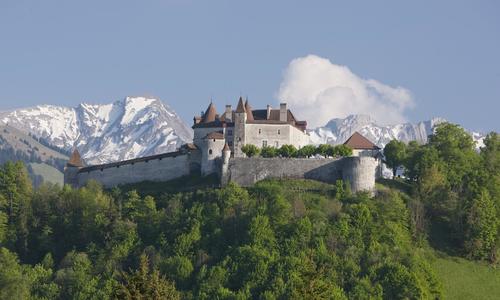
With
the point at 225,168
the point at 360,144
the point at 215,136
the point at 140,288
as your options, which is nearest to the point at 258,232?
the point at 225,168

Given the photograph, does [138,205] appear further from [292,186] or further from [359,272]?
[359,272]

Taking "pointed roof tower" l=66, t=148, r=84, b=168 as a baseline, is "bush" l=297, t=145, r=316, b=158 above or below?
above

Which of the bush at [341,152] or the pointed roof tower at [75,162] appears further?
the pointed roof tower at [75,162]

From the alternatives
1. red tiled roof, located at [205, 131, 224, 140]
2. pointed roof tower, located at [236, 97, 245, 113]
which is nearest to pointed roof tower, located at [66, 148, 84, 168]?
red tiled roof, located at [205, 131, 224, 140]

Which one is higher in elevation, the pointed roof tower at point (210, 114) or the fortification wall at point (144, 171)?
the pointed roof tower at point (210, 114)

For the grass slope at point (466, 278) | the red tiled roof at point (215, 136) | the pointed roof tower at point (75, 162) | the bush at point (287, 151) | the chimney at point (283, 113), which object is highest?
the chimney at point (283, 113)

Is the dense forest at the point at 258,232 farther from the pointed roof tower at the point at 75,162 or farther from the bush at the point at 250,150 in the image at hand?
the pointed roof tower at the point at 75,162

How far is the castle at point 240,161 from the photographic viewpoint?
116 m

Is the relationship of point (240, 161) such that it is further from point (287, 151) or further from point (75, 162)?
point (75, 162)

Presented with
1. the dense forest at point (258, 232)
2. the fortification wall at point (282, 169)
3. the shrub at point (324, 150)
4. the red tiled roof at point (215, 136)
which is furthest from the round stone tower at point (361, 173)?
the red tiled roof at point (215, 136)

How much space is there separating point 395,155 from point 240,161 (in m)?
21.1

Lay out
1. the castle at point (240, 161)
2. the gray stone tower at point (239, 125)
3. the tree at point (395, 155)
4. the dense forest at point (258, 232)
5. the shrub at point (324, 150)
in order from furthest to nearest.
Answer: the tree at point (395, 155) < the gray stone tower at point (239, 125) < the shrub at point (324, 150) < the castle at point (240, 161) < the dense forest at point (258, 232)

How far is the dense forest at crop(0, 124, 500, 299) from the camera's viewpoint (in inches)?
3971

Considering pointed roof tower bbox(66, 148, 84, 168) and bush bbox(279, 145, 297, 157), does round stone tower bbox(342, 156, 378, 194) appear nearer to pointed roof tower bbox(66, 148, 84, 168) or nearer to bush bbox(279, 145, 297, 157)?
bush bbox(279, 145, 297, 157)
